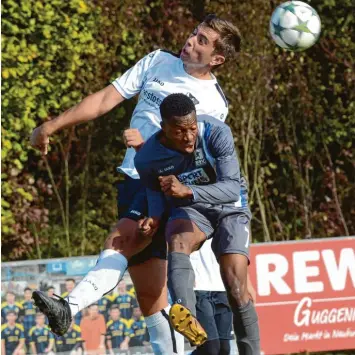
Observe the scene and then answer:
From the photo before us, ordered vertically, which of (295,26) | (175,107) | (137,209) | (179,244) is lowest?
(179,244)

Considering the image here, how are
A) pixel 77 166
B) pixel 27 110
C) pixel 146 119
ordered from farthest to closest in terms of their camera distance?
pixel 77 166 < pixel 27 110 < pixel 146 119

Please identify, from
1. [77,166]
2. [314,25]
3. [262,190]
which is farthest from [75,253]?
[314,25]

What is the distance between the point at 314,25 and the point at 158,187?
2.31 metres

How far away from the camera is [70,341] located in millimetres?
9820

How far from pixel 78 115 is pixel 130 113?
5145 millimetres

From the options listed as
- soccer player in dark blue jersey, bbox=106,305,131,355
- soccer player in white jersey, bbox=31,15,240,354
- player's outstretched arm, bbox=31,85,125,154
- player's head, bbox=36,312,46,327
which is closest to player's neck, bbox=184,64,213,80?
soccer player in white jersey, bbox=31,15,240,354

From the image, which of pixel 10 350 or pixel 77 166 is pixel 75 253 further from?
pixel 10 350

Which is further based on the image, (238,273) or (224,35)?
(224,35)

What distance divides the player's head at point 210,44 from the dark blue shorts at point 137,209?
777 millimetres

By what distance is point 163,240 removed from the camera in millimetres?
7320

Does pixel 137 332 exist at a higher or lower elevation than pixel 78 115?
lower

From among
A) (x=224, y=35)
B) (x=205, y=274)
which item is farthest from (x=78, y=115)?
(x=205, y=274)

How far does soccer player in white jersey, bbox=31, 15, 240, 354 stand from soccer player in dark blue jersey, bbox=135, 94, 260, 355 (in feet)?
0.78

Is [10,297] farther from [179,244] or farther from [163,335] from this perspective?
[179,244]
